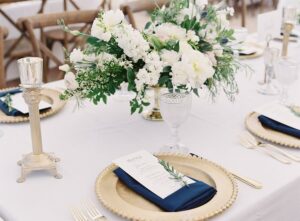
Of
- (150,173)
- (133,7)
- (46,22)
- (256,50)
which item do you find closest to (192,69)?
(150,173)

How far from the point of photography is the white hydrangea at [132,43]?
1222 millimetres

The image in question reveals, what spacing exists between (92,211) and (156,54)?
43 centimetres

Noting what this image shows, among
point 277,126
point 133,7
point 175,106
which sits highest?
point 133,7

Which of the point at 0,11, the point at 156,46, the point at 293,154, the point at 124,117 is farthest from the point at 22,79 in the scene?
the point at 0,11

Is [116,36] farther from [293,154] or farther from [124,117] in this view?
[293,154]

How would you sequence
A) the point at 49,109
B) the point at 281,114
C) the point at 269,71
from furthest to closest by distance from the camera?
the point at 269,71
the point at 49,109
the point at 281,114

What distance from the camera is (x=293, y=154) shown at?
4.14 feet

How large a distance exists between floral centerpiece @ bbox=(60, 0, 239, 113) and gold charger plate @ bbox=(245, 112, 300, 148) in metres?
0.15

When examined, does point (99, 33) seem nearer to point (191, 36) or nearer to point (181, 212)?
point (191, 36)

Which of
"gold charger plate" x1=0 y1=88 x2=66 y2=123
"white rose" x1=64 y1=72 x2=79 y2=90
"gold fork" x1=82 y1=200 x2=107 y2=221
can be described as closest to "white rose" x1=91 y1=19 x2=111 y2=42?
"white rose" x1=64 y1=72 x2=79 y2=90

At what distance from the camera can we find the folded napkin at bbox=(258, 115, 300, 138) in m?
1.32

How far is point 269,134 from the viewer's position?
134 centimetres

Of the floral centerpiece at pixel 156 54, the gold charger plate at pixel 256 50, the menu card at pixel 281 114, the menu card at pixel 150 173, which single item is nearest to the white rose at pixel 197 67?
the floral centerpiece at pixel 156 54

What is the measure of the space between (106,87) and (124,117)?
25cm
